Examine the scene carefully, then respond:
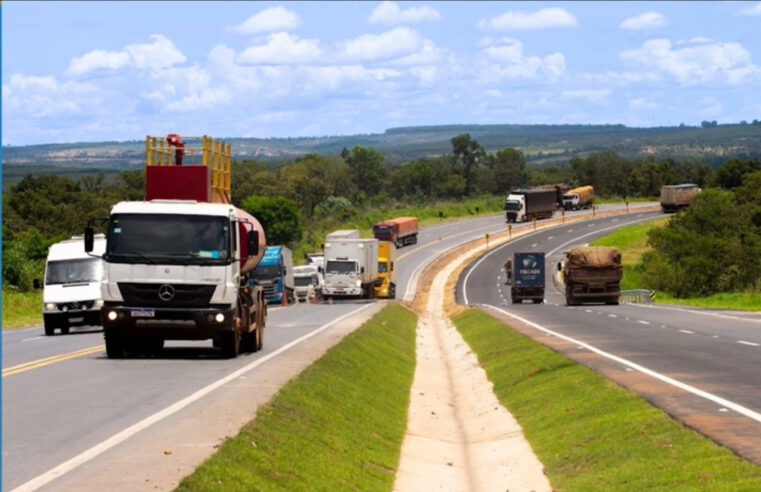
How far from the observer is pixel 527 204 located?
5876 inches

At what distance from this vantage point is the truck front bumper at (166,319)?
71.7ft

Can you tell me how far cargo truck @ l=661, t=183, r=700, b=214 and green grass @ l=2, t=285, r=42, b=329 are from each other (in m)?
110

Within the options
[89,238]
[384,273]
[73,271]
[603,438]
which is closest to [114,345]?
[89,238]

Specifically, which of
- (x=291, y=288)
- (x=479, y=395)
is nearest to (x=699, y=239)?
(x=291, y=288)

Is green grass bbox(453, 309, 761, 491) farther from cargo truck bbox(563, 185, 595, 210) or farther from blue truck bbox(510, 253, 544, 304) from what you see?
cargo truck bbox(563, 185, 595, 210)

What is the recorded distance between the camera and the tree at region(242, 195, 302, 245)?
462 feet

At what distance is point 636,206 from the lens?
179 meters

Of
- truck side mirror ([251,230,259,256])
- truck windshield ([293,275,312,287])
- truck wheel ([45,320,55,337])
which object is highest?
truck side mirror ([251,230,259,256])

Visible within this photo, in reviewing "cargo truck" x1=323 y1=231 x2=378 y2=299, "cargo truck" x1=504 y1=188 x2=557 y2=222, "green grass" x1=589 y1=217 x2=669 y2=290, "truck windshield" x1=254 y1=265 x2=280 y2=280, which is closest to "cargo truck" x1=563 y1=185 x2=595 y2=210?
"cargo truck" x1=504 y1=188 x2=557 y2=222

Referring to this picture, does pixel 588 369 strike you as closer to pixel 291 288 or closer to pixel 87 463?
pixel 87 463

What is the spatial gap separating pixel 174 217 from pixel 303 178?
16229 cm

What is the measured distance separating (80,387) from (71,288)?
17.1m

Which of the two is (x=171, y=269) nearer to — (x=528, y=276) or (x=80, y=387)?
(x=80, y=387)

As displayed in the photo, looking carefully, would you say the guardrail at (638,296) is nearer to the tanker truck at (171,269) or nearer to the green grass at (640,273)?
the green grass at (640,273)
